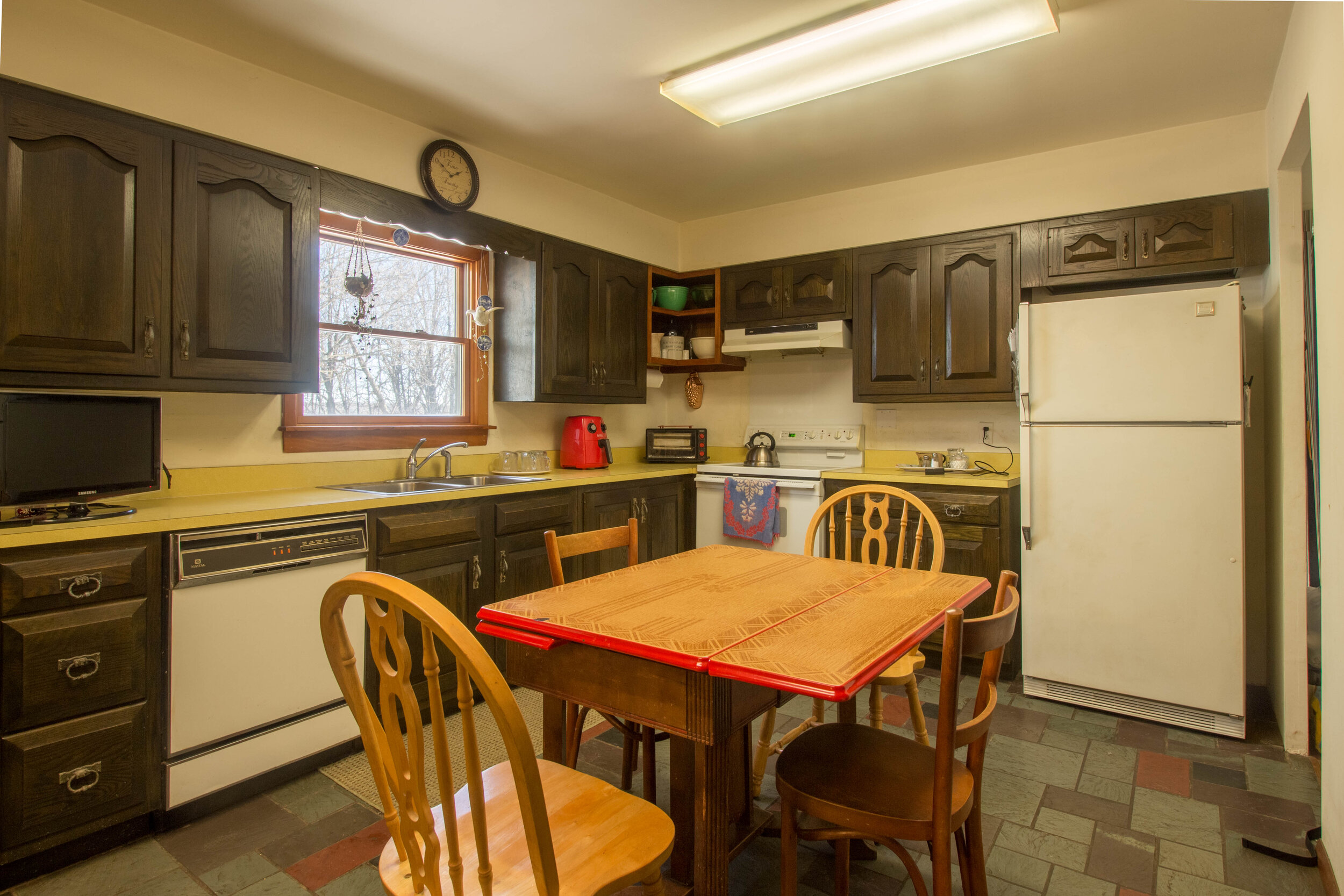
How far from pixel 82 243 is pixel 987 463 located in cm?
374

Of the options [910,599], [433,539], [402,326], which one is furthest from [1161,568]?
[402,326]

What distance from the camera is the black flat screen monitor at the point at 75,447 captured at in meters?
1.87

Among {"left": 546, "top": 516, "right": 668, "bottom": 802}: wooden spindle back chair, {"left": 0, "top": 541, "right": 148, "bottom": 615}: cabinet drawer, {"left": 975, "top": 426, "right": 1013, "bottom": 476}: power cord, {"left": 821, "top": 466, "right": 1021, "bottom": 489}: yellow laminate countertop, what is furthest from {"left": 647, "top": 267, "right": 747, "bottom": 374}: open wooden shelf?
{"left": 0, "top": 541, "right": 148, "bottom": 615}: cabinet drawer

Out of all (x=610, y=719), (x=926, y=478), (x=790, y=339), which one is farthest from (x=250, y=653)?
(x=790, y=339)

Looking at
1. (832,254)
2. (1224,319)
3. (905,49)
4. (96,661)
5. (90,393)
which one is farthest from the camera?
(832,254)

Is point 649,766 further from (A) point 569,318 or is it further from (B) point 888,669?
(A) point 569,318

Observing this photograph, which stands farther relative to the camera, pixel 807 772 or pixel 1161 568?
pixel 1161 568

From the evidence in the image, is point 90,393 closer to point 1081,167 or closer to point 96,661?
point 96,661

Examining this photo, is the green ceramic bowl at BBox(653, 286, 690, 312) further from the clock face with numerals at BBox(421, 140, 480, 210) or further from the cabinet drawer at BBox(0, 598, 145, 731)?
the cabinet drawer at BBox(0, 598, 145, 731)

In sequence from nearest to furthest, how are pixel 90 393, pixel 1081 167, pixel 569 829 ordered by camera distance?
pixel 569 829, pixel 90 393, pixel 1081 167

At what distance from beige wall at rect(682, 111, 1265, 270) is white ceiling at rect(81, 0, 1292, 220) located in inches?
3.3

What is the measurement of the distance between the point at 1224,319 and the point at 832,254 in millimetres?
1822

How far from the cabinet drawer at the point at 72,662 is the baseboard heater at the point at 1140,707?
3.17 m

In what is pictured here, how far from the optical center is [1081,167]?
3.30 m
